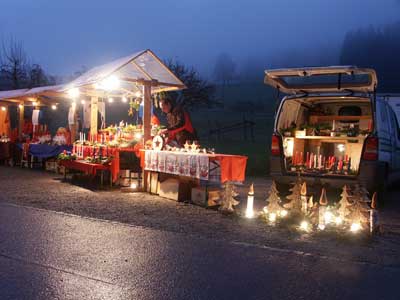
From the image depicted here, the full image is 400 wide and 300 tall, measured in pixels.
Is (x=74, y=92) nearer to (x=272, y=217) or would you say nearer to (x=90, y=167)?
(x=90, y=167)

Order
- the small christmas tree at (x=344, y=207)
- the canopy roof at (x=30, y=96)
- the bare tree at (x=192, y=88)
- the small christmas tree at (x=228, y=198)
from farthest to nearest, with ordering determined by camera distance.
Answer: the bare tree at (x=192, y=88), the canopy roof at (x=30, y=96), the small christmas tree at (x=228, y=198), the small christmas tree at (x=344, y=207)

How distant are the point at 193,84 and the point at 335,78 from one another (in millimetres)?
31920

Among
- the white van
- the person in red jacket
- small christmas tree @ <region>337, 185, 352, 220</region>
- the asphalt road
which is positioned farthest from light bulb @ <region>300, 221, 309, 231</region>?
the person in red jacket

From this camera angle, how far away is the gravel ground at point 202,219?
5.95 m

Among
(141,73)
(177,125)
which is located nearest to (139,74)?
(141,73)

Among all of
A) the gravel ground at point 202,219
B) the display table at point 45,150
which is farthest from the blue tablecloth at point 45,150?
the gravel ground at point 202,219

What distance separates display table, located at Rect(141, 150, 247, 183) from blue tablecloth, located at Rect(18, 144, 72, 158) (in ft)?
21.4

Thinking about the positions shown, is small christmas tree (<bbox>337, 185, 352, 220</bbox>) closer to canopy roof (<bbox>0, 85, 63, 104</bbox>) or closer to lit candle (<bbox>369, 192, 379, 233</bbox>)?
lit candle (<bbox>369, 192, 379, 233</bbox>)

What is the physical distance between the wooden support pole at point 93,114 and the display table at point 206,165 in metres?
5.41

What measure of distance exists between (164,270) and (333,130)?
6102 mm

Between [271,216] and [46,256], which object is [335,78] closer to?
[271,216]

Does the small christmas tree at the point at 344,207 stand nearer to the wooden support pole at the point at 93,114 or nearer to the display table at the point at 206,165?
the display table at the point at 206,165

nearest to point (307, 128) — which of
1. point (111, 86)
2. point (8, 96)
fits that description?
point (111, 86)

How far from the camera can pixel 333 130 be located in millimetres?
9812
